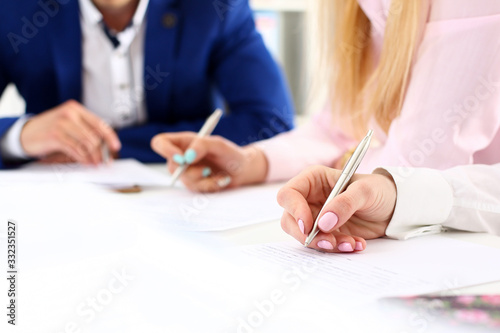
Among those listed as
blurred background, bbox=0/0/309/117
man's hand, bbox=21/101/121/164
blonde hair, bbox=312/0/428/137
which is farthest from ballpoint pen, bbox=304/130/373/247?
blurred background, bbox=0/0/309/117

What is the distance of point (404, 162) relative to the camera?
648 mm

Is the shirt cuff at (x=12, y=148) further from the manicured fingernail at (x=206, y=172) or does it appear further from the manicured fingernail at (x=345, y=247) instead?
the manicured fingernail at (x=345, y=247)

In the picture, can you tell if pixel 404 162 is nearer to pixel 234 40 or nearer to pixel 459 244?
pixel 459 244

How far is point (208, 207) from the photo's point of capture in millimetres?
685

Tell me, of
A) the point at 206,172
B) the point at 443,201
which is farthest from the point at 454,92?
the point at 206,172

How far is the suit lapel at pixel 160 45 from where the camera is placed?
1258 millimetres

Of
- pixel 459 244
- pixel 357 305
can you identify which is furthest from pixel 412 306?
pixel 459 244

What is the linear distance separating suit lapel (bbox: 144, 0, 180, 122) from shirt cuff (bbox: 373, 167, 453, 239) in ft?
2.80

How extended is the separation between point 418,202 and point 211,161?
40 centimetres

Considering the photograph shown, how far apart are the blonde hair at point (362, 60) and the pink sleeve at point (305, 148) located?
52 mm

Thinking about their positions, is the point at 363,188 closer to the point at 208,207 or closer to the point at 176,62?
the point at 208,207

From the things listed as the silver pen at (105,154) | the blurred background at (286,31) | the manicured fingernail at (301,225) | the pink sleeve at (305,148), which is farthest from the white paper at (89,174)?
the blurred background at (286,31)

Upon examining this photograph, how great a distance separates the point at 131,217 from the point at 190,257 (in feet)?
0.54

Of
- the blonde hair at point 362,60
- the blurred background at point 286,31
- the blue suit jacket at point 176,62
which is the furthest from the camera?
the blurred background at point 286,31
